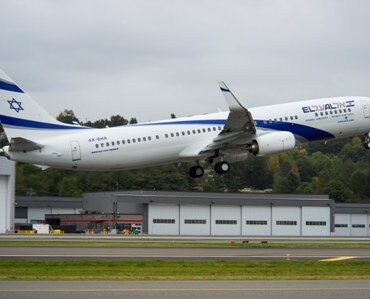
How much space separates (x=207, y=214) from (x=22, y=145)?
5593cm

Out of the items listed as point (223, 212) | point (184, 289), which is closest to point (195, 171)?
point (184, 289)

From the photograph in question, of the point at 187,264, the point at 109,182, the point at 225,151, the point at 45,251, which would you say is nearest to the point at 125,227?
the point at 109,182

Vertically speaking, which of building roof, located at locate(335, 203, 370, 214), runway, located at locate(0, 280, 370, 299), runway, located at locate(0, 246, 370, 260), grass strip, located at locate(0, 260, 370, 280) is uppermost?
building roof, located at locate(335, 203, 370, 214)

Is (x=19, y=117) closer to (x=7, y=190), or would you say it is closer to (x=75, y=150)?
(x=75, y=150)

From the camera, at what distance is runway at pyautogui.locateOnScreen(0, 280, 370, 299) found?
104 feet

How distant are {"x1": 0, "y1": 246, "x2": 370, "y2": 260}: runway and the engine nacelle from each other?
970 cm

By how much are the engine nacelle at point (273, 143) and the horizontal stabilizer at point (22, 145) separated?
55.6ft

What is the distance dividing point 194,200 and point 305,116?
46.1m

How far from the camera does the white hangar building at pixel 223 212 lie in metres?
117

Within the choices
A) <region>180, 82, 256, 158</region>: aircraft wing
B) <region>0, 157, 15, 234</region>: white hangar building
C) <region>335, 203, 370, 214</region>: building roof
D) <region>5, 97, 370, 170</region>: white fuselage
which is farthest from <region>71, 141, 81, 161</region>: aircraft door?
<region>335, 203, 370, 214</region>: building roof

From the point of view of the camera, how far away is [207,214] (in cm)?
11800

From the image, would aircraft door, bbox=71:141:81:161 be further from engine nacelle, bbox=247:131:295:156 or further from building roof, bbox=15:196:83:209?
building roof, bbox=15:196:83:209

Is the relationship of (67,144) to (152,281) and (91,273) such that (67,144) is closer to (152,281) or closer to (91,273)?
(91,273)

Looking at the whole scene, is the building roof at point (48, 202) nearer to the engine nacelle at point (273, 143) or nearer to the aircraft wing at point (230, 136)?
the aircraft wing at point (230, 136)
